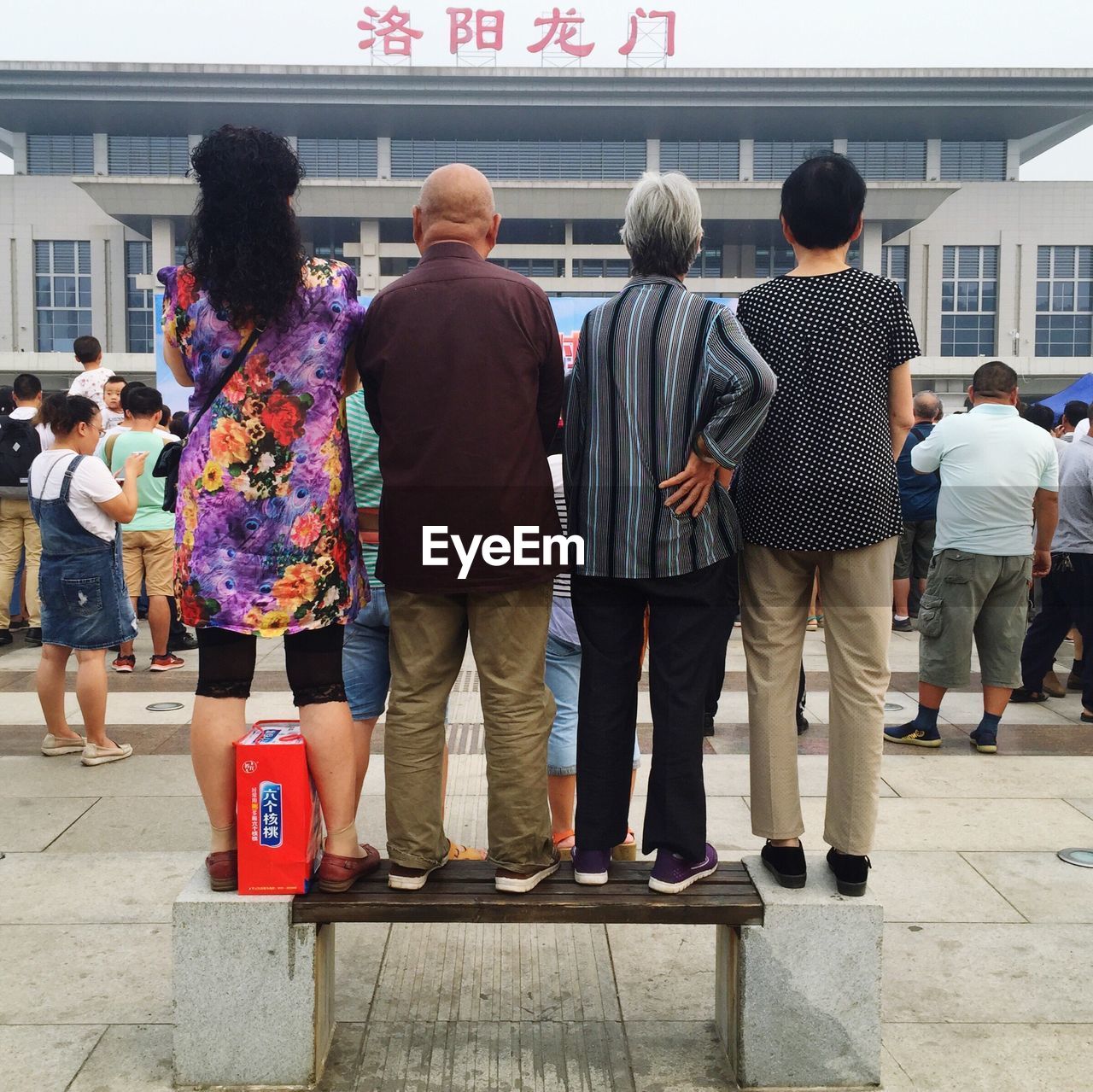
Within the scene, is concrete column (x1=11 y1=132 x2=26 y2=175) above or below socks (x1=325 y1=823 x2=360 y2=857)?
above

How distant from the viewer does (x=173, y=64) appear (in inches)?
2151

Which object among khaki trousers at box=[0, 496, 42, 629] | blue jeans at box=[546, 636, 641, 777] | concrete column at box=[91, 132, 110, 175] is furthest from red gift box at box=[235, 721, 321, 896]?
concrete column at box=[91, 132, 110, 175]

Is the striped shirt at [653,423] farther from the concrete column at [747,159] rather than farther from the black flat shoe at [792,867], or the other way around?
the concrete column at [747,159]

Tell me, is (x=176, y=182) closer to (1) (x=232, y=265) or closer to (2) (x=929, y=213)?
(2) (x=929, y=213)

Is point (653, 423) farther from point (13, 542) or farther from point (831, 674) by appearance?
point (13, 542)

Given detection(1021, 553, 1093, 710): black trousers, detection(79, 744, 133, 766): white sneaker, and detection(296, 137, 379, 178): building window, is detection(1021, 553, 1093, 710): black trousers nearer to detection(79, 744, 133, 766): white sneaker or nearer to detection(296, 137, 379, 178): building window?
detection(79, 744, 133, 766): white sneaker

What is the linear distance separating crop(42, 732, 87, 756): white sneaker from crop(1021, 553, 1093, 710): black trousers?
5.54 meters

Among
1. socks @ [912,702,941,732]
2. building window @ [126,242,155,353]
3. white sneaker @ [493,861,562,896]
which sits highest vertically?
building window @ [126,242,155,353]

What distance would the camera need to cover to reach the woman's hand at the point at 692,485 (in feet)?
8.98

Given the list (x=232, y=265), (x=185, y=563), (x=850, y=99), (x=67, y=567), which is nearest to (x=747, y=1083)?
(x=185, y=563)

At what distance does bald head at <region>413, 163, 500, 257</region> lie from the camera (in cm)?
279

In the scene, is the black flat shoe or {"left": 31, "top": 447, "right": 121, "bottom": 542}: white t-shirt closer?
the black flat shoe

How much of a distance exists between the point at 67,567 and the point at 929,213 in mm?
52722

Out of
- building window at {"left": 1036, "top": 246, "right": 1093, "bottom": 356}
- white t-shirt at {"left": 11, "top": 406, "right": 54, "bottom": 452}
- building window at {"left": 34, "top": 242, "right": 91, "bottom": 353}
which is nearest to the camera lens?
white t-shirt at {"left": 11, "top": 406, "right": 54, "bottom": 452}
